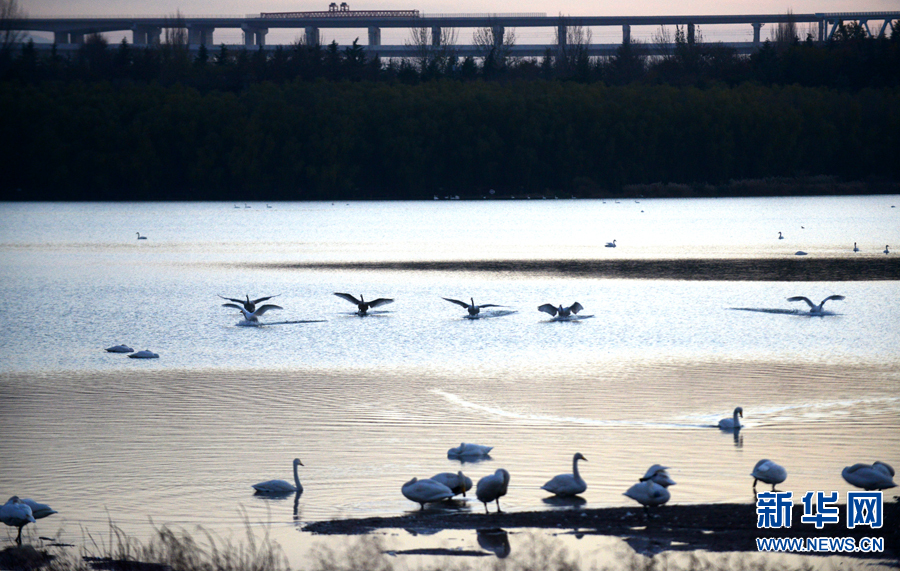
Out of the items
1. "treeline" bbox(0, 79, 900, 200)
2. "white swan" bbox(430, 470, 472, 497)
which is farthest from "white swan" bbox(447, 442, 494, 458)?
"treeline" bbox(0, 79, 900, 200)

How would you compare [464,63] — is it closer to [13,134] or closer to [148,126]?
[148,126]

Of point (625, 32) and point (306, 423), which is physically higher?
point (625, 32)

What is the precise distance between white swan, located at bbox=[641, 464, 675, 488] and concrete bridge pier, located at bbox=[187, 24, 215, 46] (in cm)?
13111

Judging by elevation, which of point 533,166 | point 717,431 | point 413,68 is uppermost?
point 413,68

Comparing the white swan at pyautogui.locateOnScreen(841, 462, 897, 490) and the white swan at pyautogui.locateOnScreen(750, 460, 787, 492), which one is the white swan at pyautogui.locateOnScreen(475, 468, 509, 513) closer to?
the white swan at pyautogui.locateOnScreen(750, 460, 787, 492)

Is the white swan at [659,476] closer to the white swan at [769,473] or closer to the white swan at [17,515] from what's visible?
the white swan at [769,473]

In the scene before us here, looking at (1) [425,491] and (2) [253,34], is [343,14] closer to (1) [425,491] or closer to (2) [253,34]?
(2) [253,34]

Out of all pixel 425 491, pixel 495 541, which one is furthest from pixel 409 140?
pixel 495 541

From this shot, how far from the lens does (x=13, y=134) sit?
84500 millimetres

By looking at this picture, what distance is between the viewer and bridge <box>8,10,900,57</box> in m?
121

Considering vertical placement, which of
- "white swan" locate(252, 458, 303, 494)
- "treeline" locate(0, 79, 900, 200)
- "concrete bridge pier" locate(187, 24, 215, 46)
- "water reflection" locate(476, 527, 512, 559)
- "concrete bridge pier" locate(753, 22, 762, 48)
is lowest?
"water reflection" locate(476, 527, 512, 559)

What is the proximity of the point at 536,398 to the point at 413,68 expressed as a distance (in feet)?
284

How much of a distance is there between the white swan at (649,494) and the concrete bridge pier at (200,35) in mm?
131548

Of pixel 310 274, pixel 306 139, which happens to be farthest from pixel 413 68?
pixel 310 274
